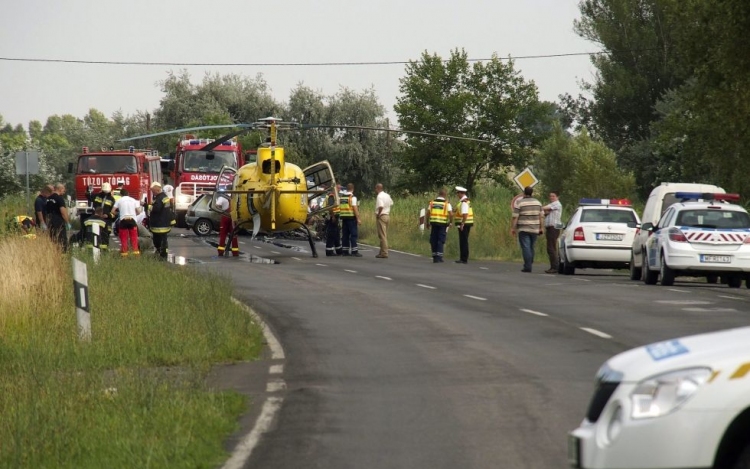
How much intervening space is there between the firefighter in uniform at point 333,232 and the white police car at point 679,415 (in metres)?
31.4

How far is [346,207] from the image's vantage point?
3747cm

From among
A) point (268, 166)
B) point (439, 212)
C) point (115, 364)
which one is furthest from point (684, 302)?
point (268, 166)

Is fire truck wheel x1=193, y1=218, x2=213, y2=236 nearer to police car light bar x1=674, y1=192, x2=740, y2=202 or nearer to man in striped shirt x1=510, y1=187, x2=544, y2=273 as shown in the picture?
man in striped shirt x1=510, y1=187, x2=544, y2=273

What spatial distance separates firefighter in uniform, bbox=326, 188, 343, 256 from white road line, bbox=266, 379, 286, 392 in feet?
80.8

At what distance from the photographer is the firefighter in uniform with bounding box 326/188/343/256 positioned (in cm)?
3759

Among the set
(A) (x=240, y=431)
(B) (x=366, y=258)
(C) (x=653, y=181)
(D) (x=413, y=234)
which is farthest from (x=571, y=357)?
(C) (x=653, y=181)

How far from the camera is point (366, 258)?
124ft

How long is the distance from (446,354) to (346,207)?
2305cm

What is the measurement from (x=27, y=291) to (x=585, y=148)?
4906 centimetres

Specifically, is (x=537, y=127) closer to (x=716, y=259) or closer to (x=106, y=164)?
(x=106, y=164)

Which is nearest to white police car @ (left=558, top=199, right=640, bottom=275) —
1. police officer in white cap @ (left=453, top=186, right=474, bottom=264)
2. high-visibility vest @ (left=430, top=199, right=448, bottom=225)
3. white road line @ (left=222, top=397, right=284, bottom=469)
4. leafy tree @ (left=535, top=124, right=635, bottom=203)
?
police officer in white cap @ (left=453, top=186, right=474, bottom=264)

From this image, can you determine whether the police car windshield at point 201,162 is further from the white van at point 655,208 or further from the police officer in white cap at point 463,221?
the white van at point 655,208

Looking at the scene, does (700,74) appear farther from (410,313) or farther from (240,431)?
(240,431)

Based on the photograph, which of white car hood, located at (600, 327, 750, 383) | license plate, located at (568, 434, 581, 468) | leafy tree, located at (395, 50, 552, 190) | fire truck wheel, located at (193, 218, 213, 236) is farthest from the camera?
leafy tree, located at (395, 50, 552, 190)
